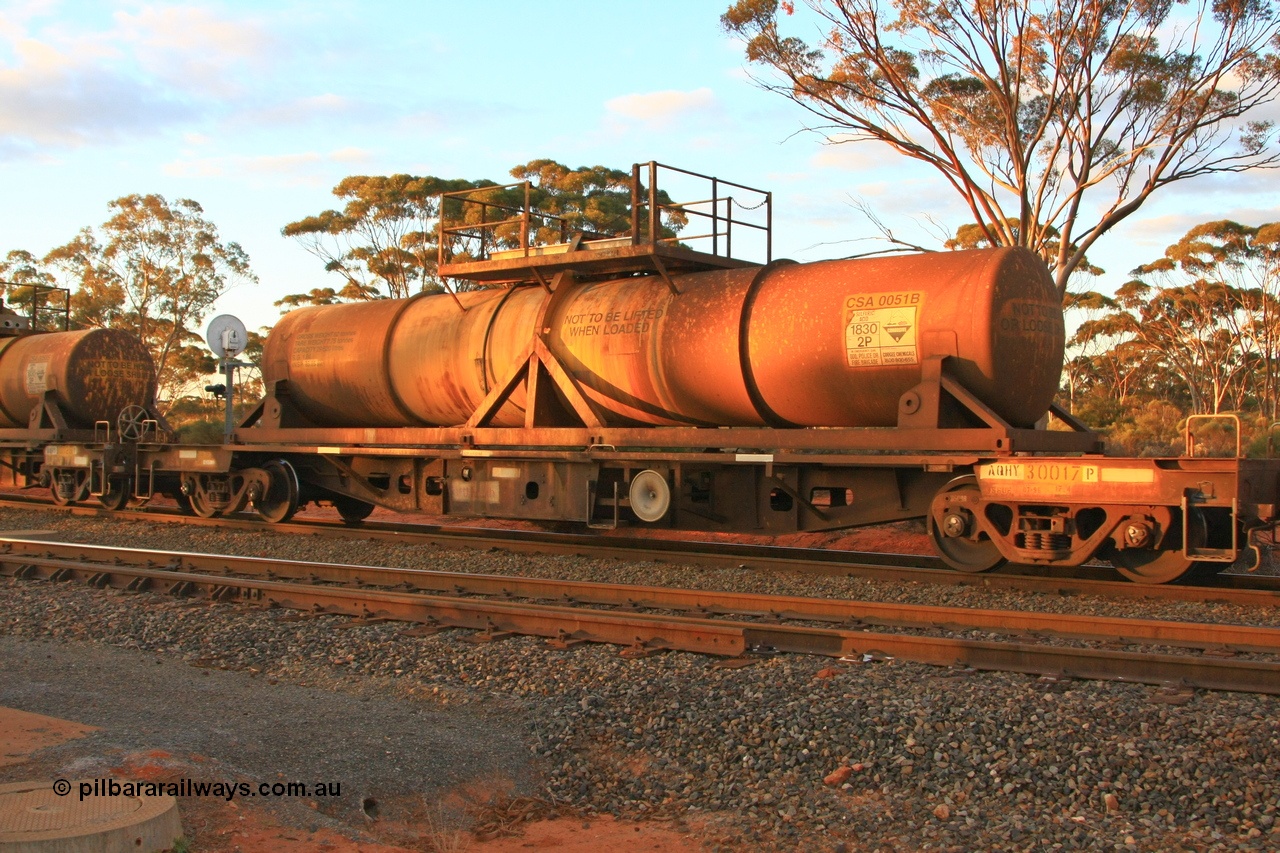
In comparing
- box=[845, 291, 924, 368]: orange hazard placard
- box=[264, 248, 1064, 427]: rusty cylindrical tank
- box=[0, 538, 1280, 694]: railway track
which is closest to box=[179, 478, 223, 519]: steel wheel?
box=[264, 248, 1064, 427]: rusty cylindrical tank

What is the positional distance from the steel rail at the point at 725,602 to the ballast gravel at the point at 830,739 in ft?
4.20

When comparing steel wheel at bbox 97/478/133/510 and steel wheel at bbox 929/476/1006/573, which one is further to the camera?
steel wheel at bbox 97/478/133/510

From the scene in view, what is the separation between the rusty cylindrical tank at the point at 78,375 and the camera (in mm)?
19469

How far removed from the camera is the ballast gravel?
461 centimetres

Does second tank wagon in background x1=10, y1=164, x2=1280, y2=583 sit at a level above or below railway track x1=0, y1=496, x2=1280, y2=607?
above

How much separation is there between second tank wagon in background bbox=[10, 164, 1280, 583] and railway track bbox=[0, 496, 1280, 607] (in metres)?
0.31

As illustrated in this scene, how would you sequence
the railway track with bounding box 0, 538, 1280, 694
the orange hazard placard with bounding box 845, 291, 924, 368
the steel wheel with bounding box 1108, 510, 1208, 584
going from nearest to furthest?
the railway track with bounding box 0, 538, 1280, 694 < the steel wheel with bounding box 1108, 510, 1208, 584 < the orange hazard placard with bounding box 845, 291, 924, 368

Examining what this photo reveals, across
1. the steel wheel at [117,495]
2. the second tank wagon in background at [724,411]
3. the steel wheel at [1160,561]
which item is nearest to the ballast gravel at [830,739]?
the steel wheel at [1160,561]

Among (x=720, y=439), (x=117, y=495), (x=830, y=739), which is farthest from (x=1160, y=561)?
(x=117, y=495)

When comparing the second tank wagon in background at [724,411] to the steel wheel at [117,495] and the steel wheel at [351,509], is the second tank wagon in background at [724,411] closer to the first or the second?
the steel wheel at [351,509]

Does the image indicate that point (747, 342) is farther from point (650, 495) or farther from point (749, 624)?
point (749, 624)

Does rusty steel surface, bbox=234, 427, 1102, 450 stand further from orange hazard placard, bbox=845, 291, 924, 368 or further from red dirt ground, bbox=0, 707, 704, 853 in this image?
red dirt ground, bbox=0, 707, 704, 853

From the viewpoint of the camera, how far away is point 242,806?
15.4 feet

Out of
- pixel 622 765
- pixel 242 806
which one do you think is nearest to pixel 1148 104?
pixel 622 765
